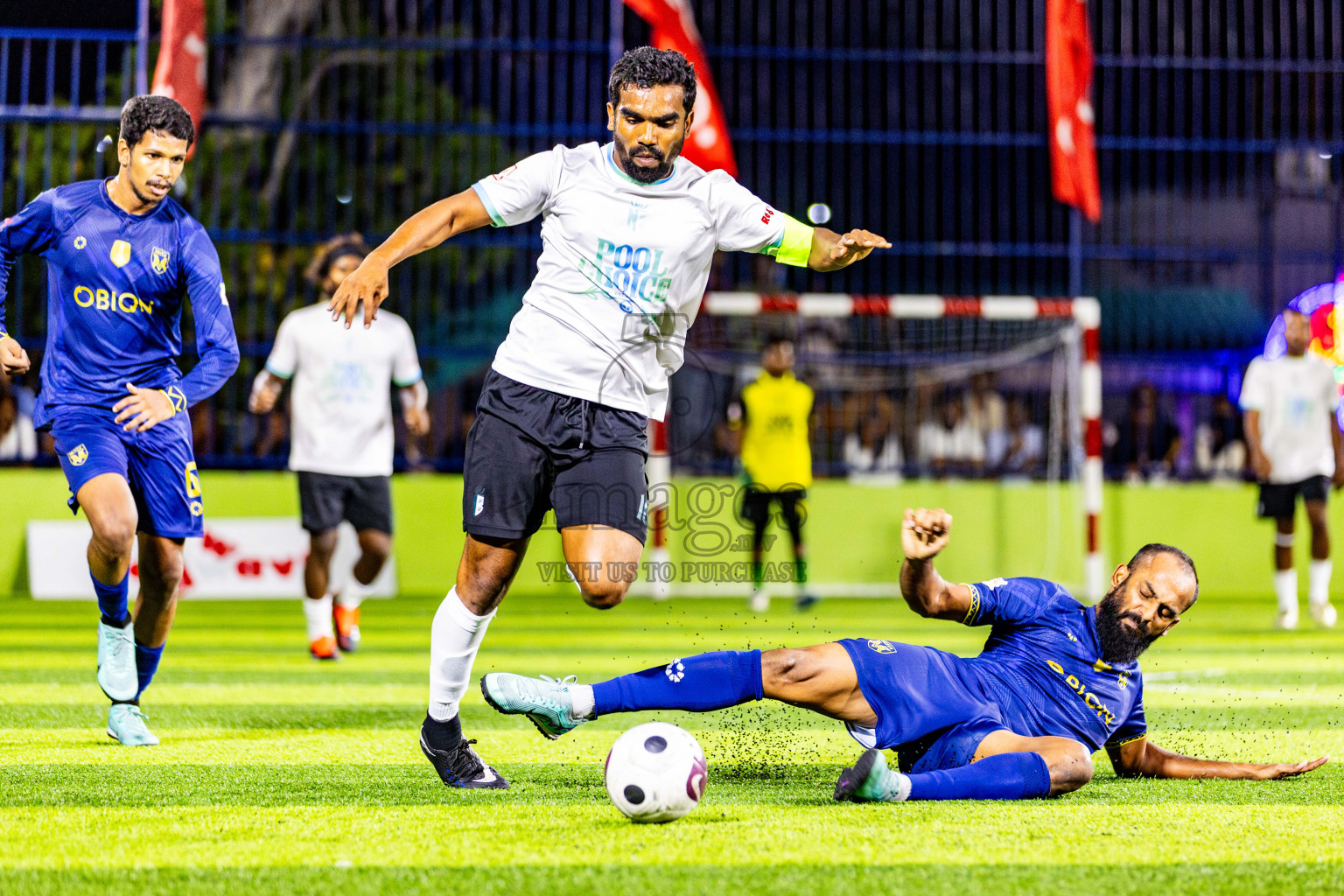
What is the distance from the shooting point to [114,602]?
5.00m

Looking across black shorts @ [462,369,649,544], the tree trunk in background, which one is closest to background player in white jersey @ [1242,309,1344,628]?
black shorts @ [462,369,649,544]

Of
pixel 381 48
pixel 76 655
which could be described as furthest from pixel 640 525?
pixel 381 48

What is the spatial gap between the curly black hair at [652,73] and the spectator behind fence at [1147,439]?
1027 centimetres

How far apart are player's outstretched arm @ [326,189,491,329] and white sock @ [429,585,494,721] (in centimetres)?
86

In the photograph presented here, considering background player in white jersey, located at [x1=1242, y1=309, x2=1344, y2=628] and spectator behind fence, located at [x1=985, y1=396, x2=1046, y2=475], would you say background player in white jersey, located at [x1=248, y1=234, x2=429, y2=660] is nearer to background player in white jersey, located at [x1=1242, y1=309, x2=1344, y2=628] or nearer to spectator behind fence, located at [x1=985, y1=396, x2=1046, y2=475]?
background player in white jersey, located at [x1=1242, y1=309, x2=1344, y2=628]

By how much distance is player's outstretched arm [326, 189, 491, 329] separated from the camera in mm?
3686

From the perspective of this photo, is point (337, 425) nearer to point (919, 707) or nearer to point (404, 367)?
point (404, 367)

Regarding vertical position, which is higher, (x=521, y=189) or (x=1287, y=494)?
(x=521, y=189)

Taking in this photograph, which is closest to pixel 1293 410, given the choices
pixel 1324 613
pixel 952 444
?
pixel 1324 613

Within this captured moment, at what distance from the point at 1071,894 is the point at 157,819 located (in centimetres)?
218

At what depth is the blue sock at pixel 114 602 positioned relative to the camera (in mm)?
4965

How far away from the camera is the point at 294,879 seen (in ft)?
9.73

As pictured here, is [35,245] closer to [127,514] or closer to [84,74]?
[127,514]

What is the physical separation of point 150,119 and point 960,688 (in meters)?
3.20
